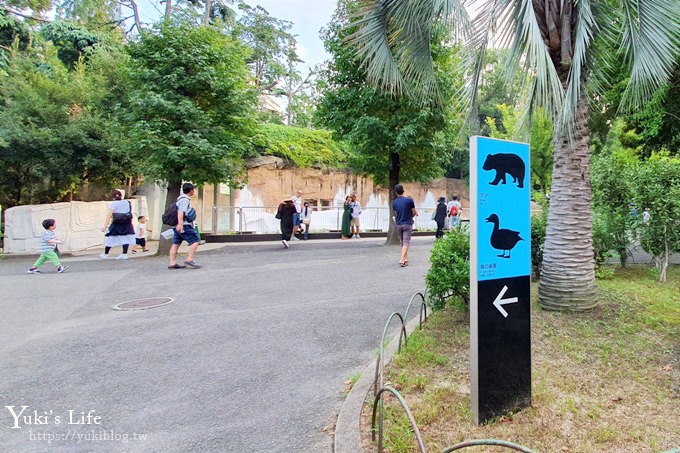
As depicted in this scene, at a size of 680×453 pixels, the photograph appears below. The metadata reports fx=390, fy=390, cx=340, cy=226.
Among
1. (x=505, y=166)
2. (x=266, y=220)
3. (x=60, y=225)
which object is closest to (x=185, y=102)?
(x=60, y=225)

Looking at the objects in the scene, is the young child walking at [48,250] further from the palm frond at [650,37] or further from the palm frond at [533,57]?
the palm frond at [650,37]

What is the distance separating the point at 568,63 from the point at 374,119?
7840mm

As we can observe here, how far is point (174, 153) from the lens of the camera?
10539 mm

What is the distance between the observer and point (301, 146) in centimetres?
2373

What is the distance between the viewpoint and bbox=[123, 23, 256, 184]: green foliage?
10836 mm

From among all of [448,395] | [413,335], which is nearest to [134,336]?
[413,335]

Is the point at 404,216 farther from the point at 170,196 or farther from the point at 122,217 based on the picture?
the point at 122,217

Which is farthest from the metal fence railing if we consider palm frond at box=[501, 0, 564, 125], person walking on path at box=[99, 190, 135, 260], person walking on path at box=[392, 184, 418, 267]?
palm frond at box=[501, 0, 564, 125]

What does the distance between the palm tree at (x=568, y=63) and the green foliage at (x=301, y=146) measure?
1717cm

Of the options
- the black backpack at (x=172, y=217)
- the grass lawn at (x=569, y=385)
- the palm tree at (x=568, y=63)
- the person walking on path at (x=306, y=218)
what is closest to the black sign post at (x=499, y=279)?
the grass lawn at (x=569, y=385)

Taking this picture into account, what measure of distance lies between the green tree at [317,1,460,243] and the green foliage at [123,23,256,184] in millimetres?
3242

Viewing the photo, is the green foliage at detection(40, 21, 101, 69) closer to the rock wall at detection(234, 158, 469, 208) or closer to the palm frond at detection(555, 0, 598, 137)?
the rock wall at detection(234, 158, 469, 208)

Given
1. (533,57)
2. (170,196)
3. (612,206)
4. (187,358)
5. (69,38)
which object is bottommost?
(187,358)

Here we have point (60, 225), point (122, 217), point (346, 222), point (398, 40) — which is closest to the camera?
point (398, 40)
